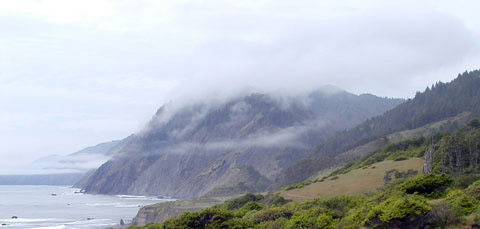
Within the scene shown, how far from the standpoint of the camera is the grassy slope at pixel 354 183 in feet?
244

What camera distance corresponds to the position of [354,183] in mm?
78500

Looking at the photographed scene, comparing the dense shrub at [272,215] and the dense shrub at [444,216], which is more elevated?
the dense shrub at [444,216]

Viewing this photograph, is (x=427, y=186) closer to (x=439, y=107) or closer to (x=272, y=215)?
(x=272, y=215)

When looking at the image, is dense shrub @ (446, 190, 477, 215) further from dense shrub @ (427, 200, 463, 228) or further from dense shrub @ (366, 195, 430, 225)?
dense shrub @ (366, 195, 430, 225)

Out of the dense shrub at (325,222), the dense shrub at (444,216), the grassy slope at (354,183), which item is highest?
the dense shrub at (444,216)

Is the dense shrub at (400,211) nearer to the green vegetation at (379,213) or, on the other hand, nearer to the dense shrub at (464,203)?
the green vegetation at (379,213)

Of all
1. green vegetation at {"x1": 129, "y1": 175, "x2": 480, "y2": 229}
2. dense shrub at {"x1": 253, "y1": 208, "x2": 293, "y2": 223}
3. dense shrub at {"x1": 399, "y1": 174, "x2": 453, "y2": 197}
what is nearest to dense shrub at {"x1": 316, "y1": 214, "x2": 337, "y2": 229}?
green vegetation at {"x1": 129, "y1": 175, "x2": 480, "y2": 229}

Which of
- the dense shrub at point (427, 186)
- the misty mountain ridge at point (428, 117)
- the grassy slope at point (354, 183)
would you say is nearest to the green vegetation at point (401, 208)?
the dense shrub at point (427, 186)

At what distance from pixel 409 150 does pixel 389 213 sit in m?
68.7

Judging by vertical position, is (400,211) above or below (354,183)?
above

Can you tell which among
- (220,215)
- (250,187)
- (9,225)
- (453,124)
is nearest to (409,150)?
(453,124)

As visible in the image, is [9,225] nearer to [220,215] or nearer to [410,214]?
[220,215]

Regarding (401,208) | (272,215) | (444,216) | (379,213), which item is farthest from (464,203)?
(272,215)

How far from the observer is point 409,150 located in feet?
311
